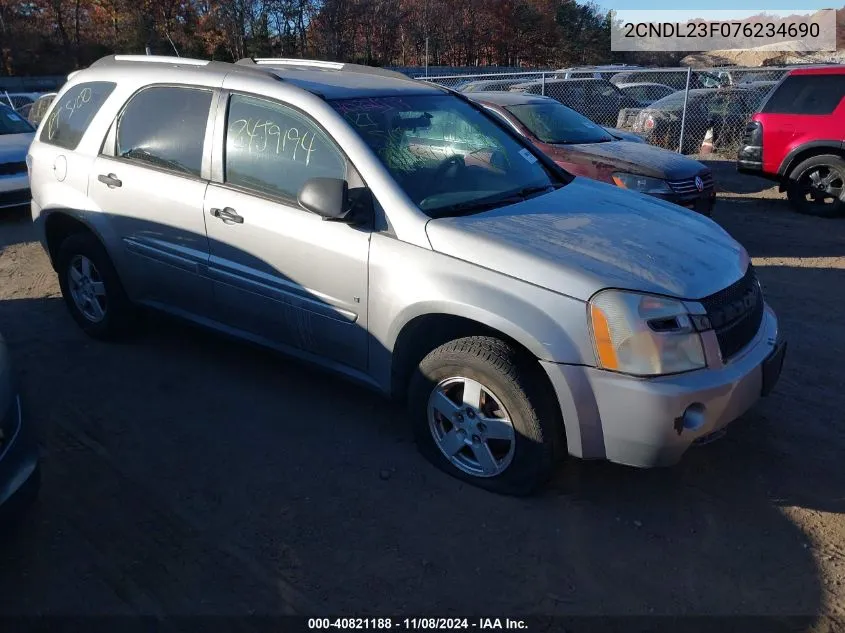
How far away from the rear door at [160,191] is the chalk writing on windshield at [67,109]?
46 centimetres

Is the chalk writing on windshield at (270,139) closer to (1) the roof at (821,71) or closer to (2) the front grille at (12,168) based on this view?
(2) the front grille at (12,168)

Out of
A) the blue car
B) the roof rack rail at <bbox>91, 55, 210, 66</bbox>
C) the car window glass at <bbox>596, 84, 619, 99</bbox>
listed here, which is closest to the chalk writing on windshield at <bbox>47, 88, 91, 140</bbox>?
the roof rack rail at <bbox>91, 55, 210, 66</bbox>

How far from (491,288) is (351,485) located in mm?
1194

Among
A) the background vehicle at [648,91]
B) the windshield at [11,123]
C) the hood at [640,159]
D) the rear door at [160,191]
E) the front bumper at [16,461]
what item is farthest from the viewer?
the background vehicle at [648,91]

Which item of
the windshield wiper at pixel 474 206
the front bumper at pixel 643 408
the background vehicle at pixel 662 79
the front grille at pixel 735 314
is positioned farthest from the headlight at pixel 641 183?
the background vehicle at pixel 662 79

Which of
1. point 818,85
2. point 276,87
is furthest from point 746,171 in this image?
point 276,87

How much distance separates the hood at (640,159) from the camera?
734 centimetres

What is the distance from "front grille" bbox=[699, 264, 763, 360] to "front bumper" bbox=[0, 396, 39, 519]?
278 cm

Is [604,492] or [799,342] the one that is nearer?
[604,492]

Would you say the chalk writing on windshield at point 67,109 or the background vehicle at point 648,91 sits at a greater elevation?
the background vehicle at point 648,91

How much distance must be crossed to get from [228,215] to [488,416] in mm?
1811

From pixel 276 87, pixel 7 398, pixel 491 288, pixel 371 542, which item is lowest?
pixel 371 542

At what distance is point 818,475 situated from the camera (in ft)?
11.5

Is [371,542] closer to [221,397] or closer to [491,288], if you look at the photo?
[491,288]
